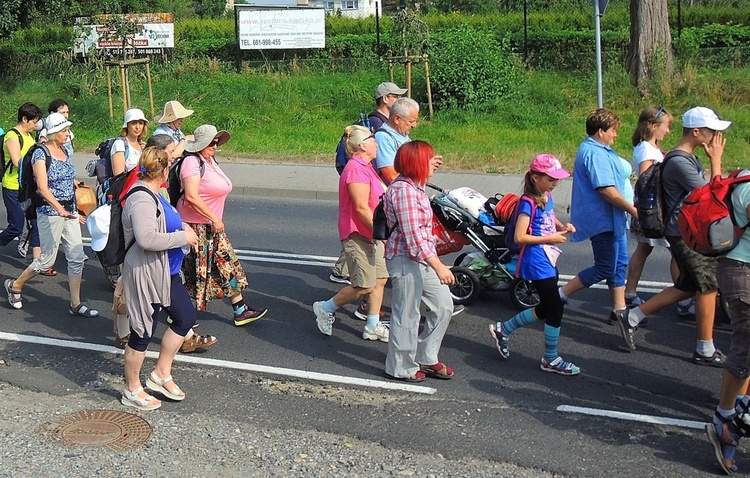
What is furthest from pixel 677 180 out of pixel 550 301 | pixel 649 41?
pixel 649 41

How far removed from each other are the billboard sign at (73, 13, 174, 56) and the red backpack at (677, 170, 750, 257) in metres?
18.5

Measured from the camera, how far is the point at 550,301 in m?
6.27

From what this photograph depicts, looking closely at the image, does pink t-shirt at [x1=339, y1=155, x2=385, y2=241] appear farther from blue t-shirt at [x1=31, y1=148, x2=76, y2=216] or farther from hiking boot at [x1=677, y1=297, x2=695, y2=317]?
hiking boot at [x1=677, y1=297, x2=695, y2=317]

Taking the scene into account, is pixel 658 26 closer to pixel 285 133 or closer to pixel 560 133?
pixel 560 133

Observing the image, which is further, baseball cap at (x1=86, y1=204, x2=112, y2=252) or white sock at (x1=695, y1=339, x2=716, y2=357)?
white sock at (x1=695, y1=339, x2=716, y2=357)

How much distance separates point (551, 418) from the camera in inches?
223

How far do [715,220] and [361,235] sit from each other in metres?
2.79

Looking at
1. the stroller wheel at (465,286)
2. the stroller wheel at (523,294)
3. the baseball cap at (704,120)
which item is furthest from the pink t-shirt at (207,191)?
the baseball cap at (704,120)

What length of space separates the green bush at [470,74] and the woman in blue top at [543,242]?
43.0 ft

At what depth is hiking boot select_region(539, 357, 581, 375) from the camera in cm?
635

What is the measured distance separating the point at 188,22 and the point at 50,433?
2386 cm

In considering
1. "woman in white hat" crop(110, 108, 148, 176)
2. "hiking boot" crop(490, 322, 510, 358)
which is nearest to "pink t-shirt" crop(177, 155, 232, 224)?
"woman in white hat" crop(110, 108, 148, 176)

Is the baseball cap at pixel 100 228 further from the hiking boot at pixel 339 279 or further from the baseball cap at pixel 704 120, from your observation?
the baseball cap at pixel 704 120

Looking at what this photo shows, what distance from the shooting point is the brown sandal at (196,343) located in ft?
22.7
